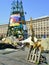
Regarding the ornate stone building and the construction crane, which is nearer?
the construction crane

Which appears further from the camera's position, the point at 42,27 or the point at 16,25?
the point at 42,27

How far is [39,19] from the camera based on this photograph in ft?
363

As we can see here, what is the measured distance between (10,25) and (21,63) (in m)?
37.9

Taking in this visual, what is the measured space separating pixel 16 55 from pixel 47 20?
9242 centimetres

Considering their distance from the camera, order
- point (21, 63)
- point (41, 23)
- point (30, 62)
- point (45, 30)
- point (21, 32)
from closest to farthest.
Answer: point (21, 63) → point (30, 62) → point (21, 32) → point (45, 30) → point (41, 23)

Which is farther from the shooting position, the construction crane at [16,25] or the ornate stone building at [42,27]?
the ornate stone building at [42,27]

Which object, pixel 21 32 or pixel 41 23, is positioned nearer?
pixel 21 32

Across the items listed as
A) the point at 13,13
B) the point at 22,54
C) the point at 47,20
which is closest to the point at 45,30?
the point at 47,20

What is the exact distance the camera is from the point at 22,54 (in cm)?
1230

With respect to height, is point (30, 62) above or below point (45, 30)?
above

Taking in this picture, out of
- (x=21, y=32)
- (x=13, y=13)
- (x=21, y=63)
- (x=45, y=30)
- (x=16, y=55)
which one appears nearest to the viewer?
(x=21, y=63)

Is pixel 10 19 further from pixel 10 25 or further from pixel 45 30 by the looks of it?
pixel 45 30

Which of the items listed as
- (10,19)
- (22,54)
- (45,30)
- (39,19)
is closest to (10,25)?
(10,19)

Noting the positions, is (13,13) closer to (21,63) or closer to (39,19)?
(21,63)
